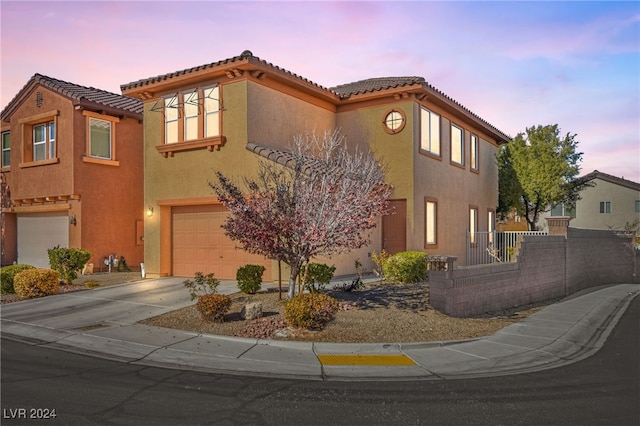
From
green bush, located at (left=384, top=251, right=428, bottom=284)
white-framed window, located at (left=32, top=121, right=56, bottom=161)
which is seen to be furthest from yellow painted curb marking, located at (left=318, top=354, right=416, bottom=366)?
white-framed window, located at (left=32, top=121, right=56, bottom=161)

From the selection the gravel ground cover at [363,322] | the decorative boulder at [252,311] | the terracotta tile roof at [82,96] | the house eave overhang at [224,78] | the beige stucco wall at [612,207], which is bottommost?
the gravel ground cover at [363,322]

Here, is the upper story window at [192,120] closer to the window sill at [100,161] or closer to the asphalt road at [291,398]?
the window sill at [100,161]

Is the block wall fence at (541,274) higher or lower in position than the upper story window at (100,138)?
lower

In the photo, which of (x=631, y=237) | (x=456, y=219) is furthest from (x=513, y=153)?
(x=456, y=219)

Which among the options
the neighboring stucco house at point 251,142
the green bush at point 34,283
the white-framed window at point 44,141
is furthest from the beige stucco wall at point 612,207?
the green bush at point 34,283

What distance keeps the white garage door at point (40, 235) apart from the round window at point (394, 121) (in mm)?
14233

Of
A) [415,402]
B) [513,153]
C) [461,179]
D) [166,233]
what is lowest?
[415,402]

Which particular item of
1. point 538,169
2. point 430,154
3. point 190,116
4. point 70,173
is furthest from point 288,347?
point 538,169

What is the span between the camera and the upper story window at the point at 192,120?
1614 cm

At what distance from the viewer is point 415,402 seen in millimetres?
6113

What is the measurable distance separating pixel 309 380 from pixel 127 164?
17.5 m

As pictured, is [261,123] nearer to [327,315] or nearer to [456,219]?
[327,315]

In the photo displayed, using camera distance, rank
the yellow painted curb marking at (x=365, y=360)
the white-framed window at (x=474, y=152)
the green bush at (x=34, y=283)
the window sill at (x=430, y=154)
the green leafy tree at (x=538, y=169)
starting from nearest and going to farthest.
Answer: the yellow painted curb marking at (x=365, y=360) < the green bush at (x=34, y=283) < the window sill at (x=430, y=154) < the white-framed window at (x=474, y=152) < the green leafy tree at (x=538, y=169)

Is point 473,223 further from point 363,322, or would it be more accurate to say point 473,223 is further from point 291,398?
point 291,398
